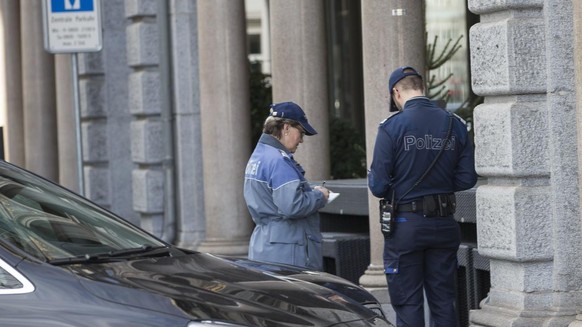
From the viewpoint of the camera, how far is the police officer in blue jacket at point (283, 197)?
7.30m

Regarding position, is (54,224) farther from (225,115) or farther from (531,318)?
(225,115)

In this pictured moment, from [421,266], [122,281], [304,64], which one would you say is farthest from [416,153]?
[304,64]

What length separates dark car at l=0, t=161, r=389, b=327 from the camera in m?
4.87

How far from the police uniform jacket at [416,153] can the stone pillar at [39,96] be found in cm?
1046

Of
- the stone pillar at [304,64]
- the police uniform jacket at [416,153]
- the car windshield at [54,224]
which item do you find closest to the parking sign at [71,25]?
the stone pillar at [304,64]

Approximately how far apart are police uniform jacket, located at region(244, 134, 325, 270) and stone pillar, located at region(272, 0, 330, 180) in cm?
383

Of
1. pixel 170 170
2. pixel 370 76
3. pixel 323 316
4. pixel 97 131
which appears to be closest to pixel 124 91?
pixel 97 131

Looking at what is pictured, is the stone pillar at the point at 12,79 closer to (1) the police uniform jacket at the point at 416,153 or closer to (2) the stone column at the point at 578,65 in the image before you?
(1) the police uniform jacket at the point at 416,153

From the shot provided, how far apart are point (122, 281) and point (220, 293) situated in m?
0.37

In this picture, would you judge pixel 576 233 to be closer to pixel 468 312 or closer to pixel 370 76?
pixel 468 312

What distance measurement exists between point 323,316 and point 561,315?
2.85 metres

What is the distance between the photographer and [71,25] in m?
10.6

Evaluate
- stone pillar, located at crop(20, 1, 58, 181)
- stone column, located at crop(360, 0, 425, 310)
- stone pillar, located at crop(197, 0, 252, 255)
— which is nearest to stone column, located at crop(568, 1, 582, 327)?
stone column, located at crop(360, 0, 425, 310)

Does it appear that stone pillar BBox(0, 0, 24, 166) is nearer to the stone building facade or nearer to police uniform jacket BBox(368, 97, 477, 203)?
the stone building facade
